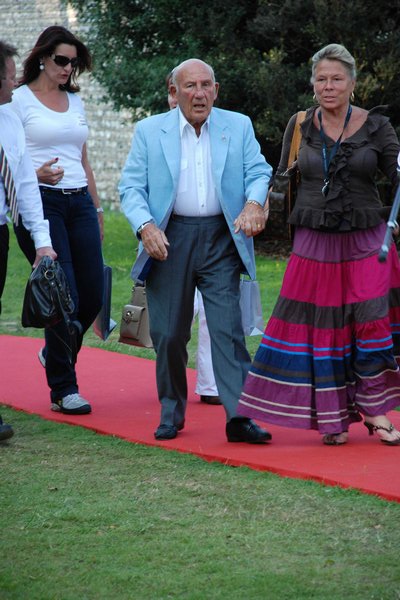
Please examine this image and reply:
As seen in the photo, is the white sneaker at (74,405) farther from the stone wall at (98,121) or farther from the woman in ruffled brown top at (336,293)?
the stone wall at (98,121)

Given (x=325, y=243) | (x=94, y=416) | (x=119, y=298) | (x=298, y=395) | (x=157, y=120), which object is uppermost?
(x=157, y=120)

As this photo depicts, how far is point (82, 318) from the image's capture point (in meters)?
8.04

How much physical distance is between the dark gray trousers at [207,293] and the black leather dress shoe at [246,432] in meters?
0.06

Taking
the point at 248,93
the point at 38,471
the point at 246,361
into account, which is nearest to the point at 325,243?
the point at 246,361

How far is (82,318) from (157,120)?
163 centimetres

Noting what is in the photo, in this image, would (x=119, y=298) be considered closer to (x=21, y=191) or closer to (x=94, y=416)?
(x=94, y=416)

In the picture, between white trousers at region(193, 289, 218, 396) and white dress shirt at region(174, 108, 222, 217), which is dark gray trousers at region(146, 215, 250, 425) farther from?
white trousers at region(193, 289, 218, 396)

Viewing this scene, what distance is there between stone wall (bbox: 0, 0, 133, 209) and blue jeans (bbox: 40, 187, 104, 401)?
17721 millimetres

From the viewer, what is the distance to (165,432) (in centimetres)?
700

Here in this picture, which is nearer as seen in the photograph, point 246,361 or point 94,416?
point 246,361

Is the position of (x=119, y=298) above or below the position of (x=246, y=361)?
below

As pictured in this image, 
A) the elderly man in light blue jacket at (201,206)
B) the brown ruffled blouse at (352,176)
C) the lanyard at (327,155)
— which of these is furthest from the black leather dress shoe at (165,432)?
the lanyard at (327,155)

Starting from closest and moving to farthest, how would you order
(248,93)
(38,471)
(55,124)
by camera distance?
(38,471)
(55,124)
(248,93)

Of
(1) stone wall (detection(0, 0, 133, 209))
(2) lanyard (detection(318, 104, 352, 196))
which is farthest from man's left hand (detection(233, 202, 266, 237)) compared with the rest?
(1) stone wall (detection(0, 0, 133, 209))
